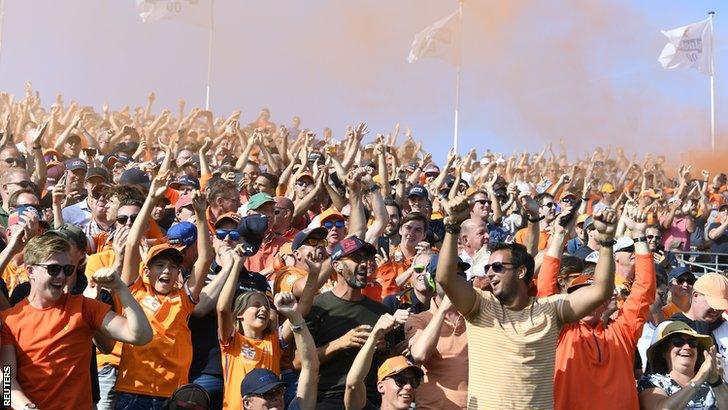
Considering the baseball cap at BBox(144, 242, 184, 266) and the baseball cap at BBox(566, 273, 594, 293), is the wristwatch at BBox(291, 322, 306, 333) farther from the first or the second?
the baseball cap at BBox(566, 273, 594, 293)

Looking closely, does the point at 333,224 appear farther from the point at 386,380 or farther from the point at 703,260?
the point at 703,260

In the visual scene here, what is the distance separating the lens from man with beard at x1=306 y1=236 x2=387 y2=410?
7.37 meters

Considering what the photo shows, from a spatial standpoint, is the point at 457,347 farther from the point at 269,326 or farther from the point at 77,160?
the point at 77,160

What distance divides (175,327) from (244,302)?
0.46 meters

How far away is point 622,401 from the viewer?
22.7ft

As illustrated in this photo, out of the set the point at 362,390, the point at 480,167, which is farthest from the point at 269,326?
the point at 480,167

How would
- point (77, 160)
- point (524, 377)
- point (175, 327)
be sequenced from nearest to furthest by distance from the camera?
point (524, 377) < point (175, 327) < point (77, 160)

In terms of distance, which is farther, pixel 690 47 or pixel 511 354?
pixel 690 47

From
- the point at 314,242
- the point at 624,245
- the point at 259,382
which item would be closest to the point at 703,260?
the point at 624,245

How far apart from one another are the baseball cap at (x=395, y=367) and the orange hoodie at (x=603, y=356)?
841 millimetres

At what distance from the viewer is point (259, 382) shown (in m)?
6.81

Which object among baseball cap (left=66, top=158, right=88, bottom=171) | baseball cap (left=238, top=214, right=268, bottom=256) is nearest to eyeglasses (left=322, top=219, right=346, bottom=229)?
baseball cap (left=238, top=214, right=268, bottom=256)

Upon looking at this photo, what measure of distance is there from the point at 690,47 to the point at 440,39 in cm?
636

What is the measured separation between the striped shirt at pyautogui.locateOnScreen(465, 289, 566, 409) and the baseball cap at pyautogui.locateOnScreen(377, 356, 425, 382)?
75 centimetres
